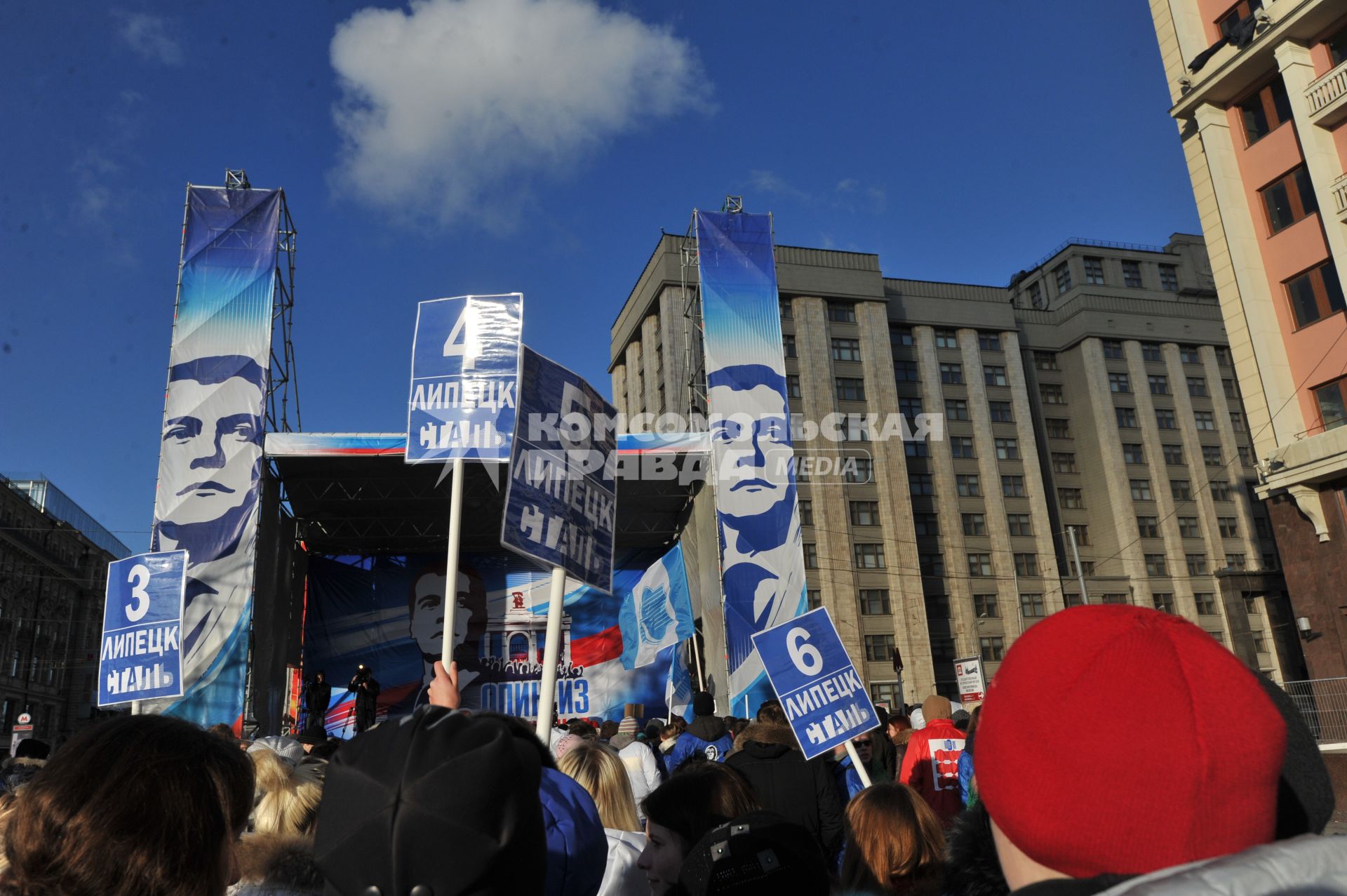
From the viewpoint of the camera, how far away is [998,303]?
6309 centimetres

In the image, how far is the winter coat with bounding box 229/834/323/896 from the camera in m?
2.27

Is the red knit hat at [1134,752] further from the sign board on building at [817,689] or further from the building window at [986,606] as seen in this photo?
the building window at [986,606]

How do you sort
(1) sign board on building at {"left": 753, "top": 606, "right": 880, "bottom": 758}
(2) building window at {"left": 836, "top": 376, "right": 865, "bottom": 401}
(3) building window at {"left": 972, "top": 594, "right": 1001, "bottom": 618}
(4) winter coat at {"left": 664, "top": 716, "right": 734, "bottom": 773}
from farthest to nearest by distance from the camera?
(2) building window at {"left": 836, "top": 376, "right": 865, "bottom": 401} < (3) building window at {"left": 972, "top": 594, "right": 1001, "bottom": 618} < (4) winter coat at {"left": 664, "top": 716, "right": 734, "bottom": 773} < (1) sign board on building at {"left": 753, "top": 606, "right": 880, "bottom": 758}

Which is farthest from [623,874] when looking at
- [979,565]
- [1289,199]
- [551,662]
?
[979,565]

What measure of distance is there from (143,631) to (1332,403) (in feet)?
76.7

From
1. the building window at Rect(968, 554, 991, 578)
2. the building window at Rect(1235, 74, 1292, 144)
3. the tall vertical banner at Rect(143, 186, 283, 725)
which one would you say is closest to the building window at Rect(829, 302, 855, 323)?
the building window at Rect(968, 554, 991, 578)

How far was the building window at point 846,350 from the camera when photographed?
187ft

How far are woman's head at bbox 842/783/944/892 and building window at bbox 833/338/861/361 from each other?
54.2 metres

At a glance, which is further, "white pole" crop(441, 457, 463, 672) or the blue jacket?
"white pole" crop(441, 457, 463, 672)

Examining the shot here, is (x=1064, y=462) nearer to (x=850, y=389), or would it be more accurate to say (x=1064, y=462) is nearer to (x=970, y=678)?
(x=850, y=389)

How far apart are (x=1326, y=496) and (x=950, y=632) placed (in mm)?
33992

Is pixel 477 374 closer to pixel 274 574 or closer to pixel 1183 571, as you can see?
pixel 274 574

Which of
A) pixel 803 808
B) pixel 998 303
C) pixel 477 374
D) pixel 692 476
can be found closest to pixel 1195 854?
pixel 803 808

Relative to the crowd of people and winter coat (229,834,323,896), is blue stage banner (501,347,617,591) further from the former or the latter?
winter coat (229,834,323,896)
